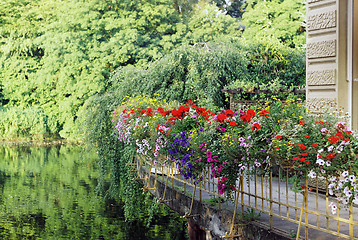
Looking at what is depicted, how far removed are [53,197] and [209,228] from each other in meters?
12.2

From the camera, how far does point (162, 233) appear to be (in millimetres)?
13992

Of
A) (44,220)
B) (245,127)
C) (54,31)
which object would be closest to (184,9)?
(54,31)

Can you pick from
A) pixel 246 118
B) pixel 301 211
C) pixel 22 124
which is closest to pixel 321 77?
pixel 246 118

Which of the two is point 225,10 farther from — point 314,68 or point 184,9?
point 314,68

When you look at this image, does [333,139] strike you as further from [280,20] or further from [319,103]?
[280,20]

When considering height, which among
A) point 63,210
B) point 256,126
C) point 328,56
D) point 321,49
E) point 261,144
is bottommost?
point 63,210

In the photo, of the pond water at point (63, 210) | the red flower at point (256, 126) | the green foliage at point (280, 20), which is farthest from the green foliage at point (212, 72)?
the green foliage at point (280, 20)

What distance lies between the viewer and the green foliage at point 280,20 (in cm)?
2869

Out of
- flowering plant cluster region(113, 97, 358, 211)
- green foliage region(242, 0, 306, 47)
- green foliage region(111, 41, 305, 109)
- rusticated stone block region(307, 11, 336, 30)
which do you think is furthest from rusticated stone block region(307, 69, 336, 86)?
green foliage region(242, 0, 306, 47)

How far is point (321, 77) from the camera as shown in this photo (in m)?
7.60

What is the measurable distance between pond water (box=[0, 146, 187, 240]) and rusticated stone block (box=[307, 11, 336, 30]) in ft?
25.0

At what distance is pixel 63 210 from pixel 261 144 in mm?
12168

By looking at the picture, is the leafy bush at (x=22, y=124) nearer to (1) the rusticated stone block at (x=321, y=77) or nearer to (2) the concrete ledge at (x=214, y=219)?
(2) the concrete ledge at (x=214, y=219)

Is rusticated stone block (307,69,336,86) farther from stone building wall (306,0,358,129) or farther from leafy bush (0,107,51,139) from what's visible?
leafy bush (0,107,51,139)
